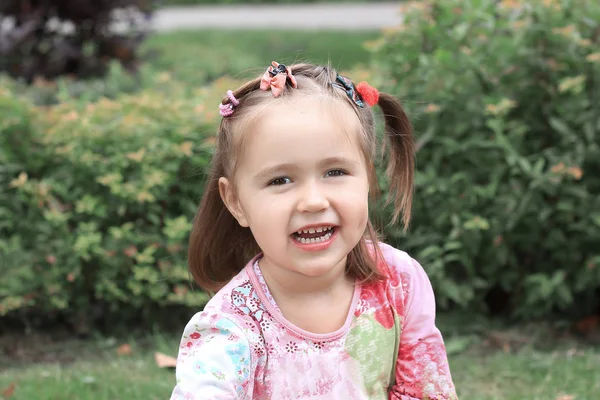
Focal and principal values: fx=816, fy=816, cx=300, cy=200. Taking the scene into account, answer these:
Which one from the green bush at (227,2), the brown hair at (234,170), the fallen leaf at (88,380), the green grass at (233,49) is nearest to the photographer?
the brown hair at (234,170)

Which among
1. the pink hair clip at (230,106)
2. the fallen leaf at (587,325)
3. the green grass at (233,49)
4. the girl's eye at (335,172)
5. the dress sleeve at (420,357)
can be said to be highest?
the green grass at (233,49)

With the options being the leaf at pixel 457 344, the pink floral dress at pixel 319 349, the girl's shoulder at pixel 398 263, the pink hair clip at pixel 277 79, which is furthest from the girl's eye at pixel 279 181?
the leaf at pixel 457 344

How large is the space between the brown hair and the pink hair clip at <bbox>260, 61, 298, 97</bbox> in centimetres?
2

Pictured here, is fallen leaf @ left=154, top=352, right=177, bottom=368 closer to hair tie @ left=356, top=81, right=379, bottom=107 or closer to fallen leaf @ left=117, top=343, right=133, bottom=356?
fallen leaf @ left=117, top=343, right=133, bottom=356

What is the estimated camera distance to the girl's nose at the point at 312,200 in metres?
1.94

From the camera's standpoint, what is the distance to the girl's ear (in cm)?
216

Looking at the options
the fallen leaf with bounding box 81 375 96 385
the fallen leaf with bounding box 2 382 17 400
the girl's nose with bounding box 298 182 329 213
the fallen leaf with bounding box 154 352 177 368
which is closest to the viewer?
the girl's nose with bounding box 298 182 329 213

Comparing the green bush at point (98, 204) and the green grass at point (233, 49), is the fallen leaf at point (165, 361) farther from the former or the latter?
the green grass at point (233, 49)

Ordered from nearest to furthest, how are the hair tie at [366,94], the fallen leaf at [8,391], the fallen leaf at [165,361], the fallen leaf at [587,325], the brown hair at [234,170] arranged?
the brown hair at [234,170] < the hair tie at [366,94] < the fallen leaf at [8,391] < the fallen leaf at [165,361] < the fallen leaf at [587,325]

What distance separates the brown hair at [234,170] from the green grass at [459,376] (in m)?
0.88

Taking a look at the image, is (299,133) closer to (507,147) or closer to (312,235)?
(312,235)

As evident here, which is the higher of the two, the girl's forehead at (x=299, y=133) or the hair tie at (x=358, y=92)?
the hair tie at (x=358, y=92)

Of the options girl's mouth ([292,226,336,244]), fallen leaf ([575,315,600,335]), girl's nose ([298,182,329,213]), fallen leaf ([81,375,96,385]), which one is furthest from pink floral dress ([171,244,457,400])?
fallen leaf ([575,315,600,335])

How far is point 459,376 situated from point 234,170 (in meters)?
1.70
